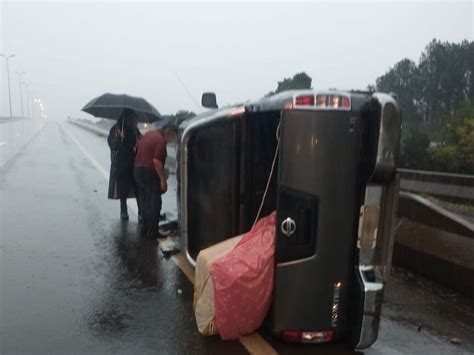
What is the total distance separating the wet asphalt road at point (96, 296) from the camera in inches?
137

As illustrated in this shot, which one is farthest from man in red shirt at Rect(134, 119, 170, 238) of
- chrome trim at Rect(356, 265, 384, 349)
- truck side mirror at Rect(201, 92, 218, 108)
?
chrome trim at Rect(356, 265, 384, 349)

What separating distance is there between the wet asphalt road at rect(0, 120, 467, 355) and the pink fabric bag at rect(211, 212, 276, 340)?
207mm

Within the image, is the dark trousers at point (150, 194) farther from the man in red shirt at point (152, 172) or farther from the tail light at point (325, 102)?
the tail light at point (325, 102)

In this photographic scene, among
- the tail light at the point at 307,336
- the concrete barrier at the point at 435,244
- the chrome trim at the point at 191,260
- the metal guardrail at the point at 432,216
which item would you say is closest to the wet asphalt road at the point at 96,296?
the tail light at the point at 307,336

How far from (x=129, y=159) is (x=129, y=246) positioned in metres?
1.91

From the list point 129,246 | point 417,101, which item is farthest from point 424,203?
point 417,101

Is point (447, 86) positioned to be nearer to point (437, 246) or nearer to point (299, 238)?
point (437, 246)

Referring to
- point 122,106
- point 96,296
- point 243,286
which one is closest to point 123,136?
point 122,106

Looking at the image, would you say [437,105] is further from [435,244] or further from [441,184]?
[435,244]

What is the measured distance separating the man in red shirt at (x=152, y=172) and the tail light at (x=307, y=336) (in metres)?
3.62

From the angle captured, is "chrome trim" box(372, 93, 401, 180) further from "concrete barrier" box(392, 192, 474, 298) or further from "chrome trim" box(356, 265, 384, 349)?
"concrete barrier" box(392, 192, 474, 298)

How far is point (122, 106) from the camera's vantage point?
7.34 meters

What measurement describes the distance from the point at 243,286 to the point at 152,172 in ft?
11.8

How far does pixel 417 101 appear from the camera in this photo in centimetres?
1938
